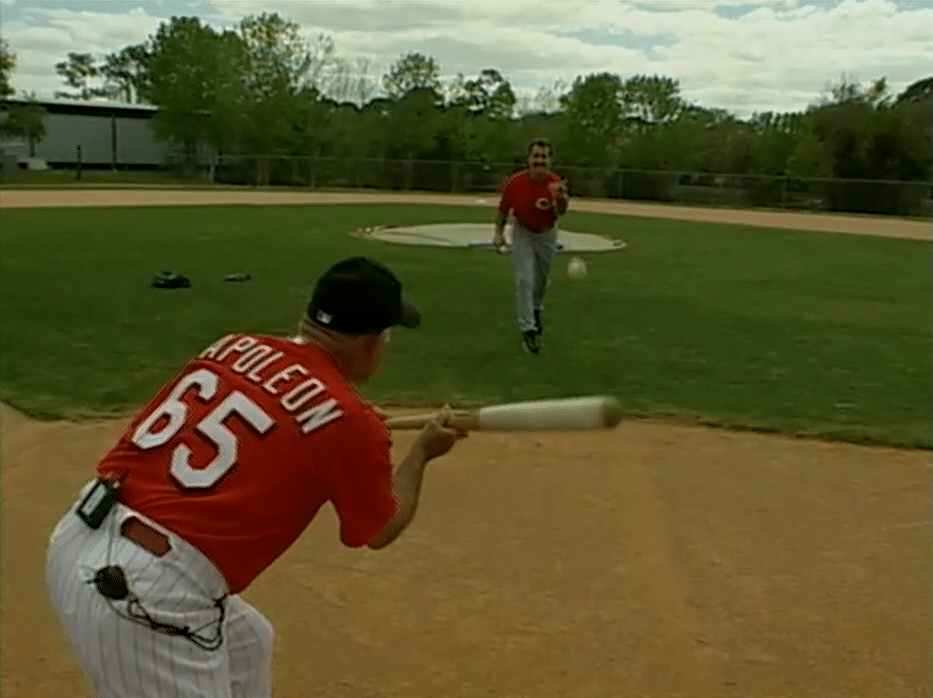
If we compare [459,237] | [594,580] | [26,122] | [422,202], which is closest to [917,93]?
[422,202]

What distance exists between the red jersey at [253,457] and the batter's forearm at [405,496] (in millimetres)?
199

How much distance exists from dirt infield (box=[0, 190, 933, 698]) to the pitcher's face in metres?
3.88

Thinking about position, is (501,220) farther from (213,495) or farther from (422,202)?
(422,202)

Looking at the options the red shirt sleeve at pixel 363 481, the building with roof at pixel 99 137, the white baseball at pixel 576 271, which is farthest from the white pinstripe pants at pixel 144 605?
the building with roof at pixel 99 137

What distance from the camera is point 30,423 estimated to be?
8.95 meters

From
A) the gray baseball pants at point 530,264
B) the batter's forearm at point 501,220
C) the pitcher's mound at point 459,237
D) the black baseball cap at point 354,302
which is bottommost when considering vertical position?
the pitcher's mound at point 459,237

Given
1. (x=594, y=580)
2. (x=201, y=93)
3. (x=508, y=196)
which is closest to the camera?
(x=594, y=580)

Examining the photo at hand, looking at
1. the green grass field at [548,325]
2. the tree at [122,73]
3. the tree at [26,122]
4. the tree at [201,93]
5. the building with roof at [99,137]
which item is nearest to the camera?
the green grass field at [548,325]

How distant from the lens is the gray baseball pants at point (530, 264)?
11.8 metres

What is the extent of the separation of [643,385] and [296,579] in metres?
5.51

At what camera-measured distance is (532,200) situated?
11.6 m

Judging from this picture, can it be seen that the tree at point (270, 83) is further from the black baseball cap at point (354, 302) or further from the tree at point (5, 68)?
the black baseball cap at point (354, 302)

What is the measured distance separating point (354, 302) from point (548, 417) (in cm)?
74

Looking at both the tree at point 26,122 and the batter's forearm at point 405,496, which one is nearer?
the batter's forearm at point 405,496
